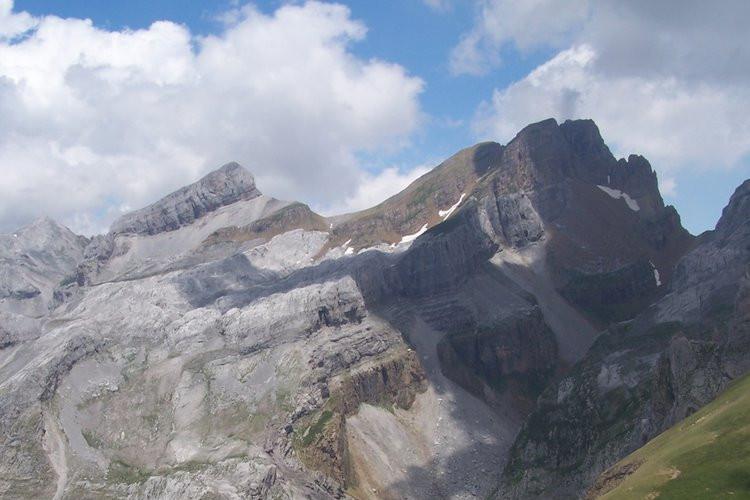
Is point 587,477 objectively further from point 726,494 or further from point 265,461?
point 726,494

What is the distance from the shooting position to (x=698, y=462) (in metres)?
74.2

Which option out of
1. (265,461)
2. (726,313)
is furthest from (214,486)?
(726,313)

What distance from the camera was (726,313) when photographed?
609 ft

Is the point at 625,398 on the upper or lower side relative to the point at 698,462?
lower

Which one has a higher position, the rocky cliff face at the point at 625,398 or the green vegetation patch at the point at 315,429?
the green vegetation patch at the point at 315,429

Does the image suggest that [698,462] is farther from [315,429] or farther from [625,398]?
[315,429]

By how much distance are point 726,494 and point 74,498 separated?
146 metres

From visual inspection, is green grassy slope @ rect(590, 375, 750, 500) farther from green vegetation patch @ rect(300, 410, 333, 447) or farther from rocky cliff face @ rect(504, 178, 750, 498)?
green vegetation patch @ rect(300, 410, 333, 447)

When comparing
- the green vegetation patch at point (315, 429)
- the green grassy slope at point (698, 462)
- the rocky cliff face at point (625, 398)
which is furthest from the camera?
the green vegetation patch at point (315, 429)

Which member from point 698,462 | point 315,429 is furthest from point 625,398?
point 698,462

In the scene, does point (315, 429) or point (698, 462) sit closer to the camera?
point (698, 462)

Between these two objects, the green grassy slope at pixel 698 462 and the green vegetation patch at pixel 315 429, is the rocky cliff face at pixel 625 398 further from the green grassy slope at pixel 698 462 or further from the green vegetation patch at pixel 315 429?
the green vegetation patch at pixel 315 429

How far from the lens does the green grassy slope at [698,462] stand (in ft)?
224

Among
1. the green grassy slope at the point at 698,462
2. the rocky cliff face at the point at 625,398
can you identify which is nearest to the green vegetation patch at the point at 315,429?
the rocky cliff face at the point at 625,398
